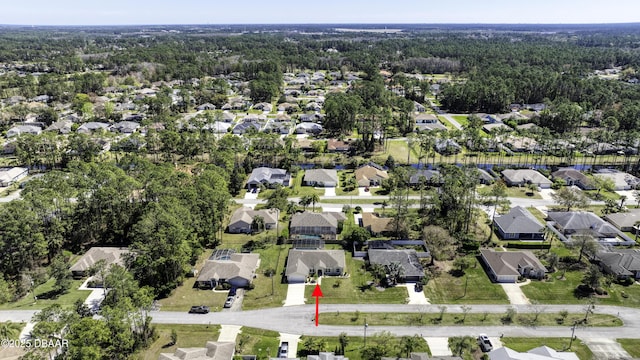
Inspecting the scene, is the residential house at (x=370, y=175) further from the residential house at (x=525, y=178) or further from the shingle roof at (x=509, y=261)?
the shingle roof at (x=509, y=261)

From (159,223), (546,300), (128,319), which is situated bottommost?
(546,300)

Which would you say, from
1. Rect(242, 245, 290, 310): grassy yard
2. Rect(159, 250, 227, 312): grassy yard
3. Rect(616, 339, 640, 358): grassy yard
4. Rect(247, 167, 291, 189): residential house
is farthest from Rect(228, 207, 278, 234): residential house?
Rect(616, 339, 640, 358): grassy yard

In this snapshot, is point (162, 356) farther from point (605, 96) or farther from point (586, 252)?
point (605, 96)

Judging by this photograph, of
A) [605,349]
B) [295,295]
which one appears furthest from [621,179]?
[295,295]

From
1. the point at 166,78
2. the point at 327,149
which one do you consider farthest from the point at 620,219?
the point at 166,78

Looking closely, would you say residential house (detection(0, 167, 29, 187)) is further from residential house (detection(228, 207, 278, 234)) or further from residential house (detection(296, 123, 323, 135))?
residential house (detection(296, 123, 323, 135))

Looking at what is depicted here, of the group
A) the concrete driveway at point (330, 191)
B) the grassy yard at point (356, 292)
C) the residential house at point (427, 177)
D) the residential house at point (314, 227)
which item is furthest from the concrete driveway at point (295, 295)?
the residential house at point (427, 177)
